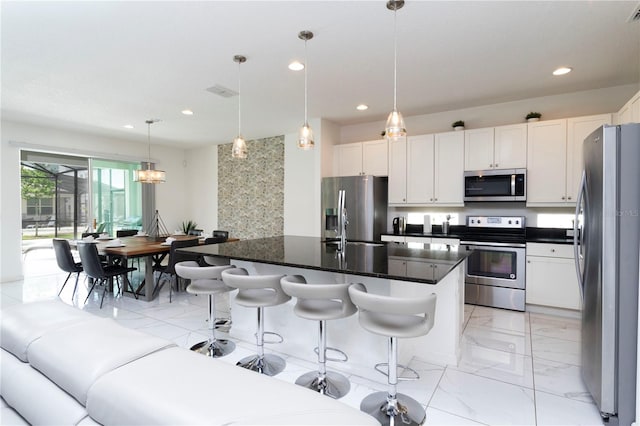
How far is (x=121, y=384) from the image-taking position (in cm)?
93

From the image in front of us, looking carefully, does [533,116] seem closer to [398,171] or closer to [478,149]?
[478,149]

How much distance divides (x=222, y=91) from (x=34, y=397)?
3691mm

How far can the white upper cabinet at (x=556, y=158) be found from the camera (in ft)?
12.6

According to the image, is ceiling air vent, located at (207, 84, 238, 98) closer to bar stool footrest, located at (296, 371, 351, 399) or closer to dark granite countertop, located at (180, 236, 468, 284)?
dark granite countertop, located at (180, 236, 468, 284)

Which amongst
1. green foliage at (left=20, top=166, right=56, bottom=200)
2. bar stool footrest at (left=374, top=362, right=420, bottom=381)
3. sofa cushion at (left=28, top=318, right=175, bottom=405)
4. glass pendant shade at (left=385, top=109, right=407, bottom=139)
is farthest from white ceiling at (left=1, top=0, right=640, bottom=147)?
bar stool footrest at (left=374, top=362, right=420, bottom=381)

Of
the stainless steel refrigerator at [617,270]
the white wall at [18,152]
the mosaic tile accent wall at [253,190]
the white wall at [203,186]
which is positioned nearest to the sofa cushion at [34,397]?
the stainless steel refrigerator at [617,270]

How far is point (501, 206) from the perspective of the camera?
180 inches

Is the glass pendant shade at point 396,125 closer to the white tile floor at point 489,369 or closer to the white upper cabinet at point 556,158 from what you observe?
the white tile floor at point 489,369

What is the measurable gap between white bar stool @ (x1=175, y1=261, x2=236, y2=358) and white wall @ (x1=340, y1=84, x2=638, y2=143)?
3824mm

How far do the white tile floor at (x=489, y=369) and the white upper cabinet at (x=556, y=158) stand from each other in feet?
4.82

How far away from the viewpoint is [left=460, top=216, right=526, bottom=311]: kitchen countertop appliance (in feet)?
13.2

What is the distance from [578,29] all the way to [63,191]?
8092mm

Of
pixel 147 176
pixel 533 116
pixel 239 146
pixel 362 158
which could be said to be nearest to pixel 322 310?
pixel 239 146

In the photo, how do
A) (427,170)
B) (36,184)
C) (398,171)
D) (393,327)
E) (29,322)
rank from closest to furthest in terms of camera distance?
1. (29,322)
2. (393,327)
3. (427,170)
4. (398,171)
5. (36,184)
